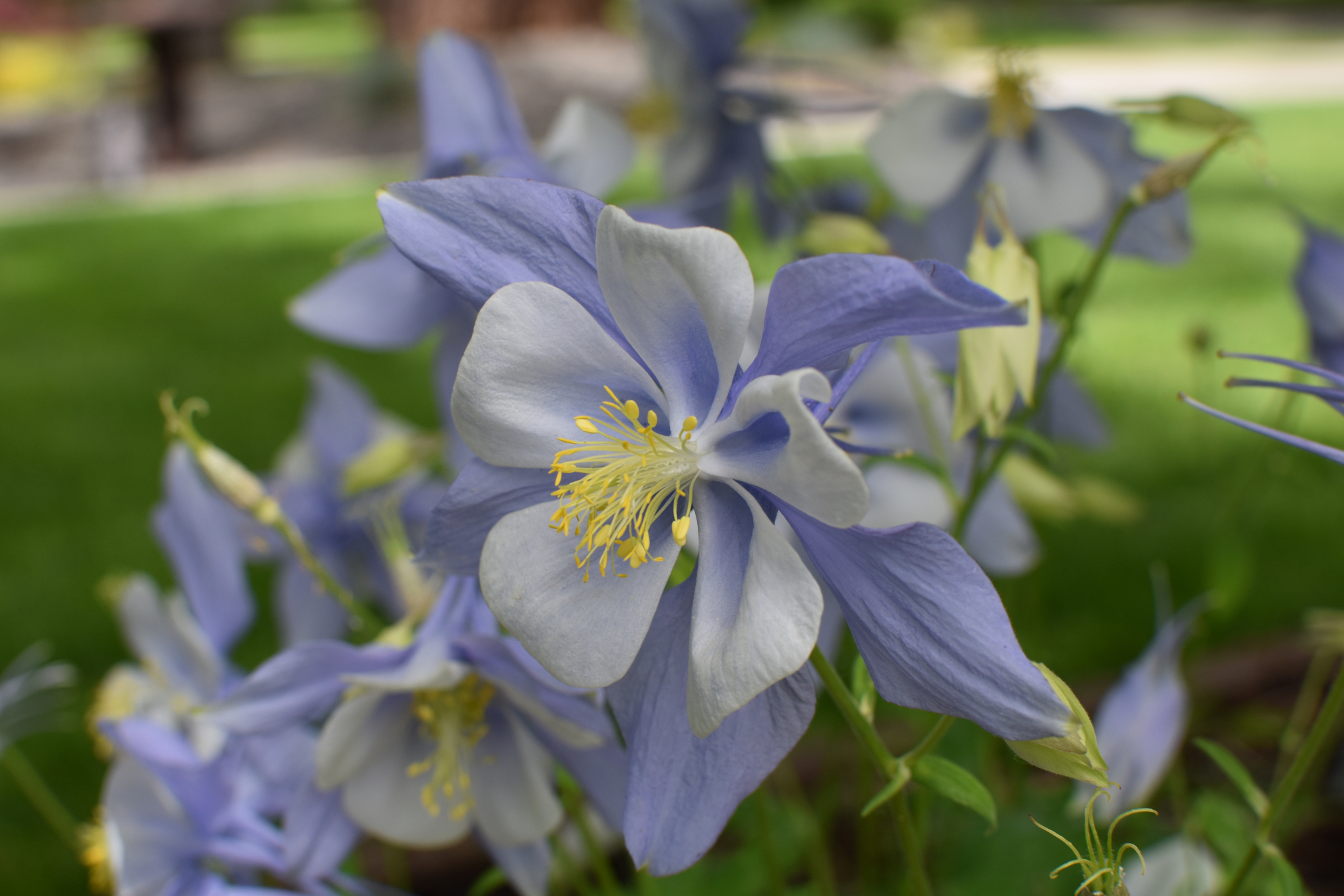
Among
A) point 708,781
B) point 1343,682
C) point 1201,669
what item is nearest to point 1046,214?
point 1343,682

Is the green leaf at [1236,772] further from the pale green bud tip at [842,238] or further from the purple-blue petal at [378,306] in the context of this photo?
the purple-blue petal at [378,306]

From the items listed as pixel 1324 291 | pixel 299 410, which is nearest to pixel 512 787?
pixel 1324 291

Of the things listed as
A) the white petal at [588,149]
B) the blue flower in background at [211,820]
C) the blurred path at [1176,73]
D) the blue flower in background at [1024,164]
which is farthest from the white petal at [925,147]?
the blurred path at [1176,73]

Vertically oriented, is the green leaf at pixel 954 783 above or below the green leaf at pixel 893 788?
below

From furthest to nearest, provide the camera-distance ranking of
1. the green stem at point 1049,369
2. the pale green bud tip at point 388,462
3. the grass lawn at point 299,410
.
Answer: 1. the grass lawn at point 299,410
2. the pale green bud tip at point 388,462
3. the green stem at point 1049,369

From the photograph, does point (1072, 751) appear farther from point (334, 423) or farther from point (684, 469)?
point (334, 423)

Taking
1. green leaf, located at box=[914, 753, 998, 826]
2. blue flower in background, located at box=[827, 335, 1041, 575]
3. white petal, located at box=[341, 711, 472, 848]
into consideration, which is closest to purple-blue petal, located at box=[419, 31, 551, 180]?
blue flower in background, located at box=[827, 335, 1041, 575]

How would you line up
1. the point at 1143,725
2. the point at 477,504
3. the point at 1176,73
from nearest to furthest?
the point at 477,504 → the point at 1143,725 → the point at 1176,73
